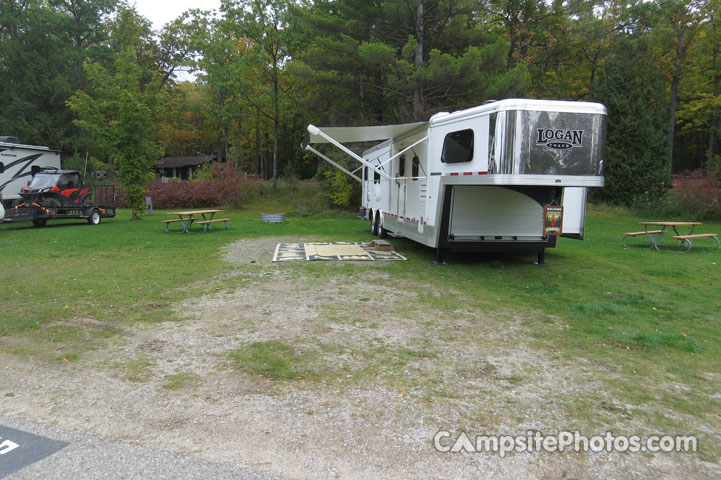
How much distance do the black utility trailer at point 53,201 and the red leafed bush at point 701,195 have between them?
23704mm

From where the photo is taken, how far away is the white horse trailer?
7.09 meters

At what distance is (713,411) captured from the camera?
3.35 meters

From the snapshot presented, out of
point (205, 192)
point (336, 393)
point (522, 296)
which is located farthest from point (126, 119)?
point (336, 393)

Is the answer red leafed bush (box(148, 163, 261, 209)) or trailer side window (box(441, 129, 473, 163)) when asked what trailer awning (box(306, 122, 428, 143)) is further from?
red leafed bush (box(148, 163, 261, 209))

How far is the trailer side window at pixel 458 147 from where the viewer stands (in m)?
7.92

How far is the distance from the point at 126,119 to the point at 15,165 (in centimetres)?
444

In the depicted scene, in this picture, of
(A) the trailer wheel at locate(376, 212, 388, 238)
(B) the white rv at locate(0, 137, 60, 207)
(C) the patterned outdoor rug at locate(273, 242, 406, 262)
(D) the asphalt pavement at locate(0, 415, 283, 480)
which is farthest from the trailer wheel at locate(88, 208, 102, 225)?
(D) the asphalt pavement at locate(0, 415, 283, 480)

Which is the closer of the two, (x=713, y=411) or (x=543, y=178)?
(x=713, y=411)

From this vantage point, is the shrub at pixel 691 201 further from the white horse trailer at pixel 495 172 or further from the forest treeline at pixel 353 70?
the white horse trailer at pixel 495 172

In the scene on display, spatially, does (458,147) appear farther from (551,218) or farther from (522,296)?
(522,296)

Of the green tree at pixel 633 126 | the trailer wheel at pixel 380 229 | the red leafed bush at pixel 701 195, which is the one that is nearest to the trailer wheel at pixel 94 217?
the trailer wheel at pixel 380 229

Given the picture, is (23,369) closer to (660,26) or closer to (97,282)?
(97,282)

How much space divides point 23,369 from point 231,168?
2337 cm

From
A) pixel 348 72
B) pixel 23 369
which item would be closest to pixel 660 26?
pixel 348 72
